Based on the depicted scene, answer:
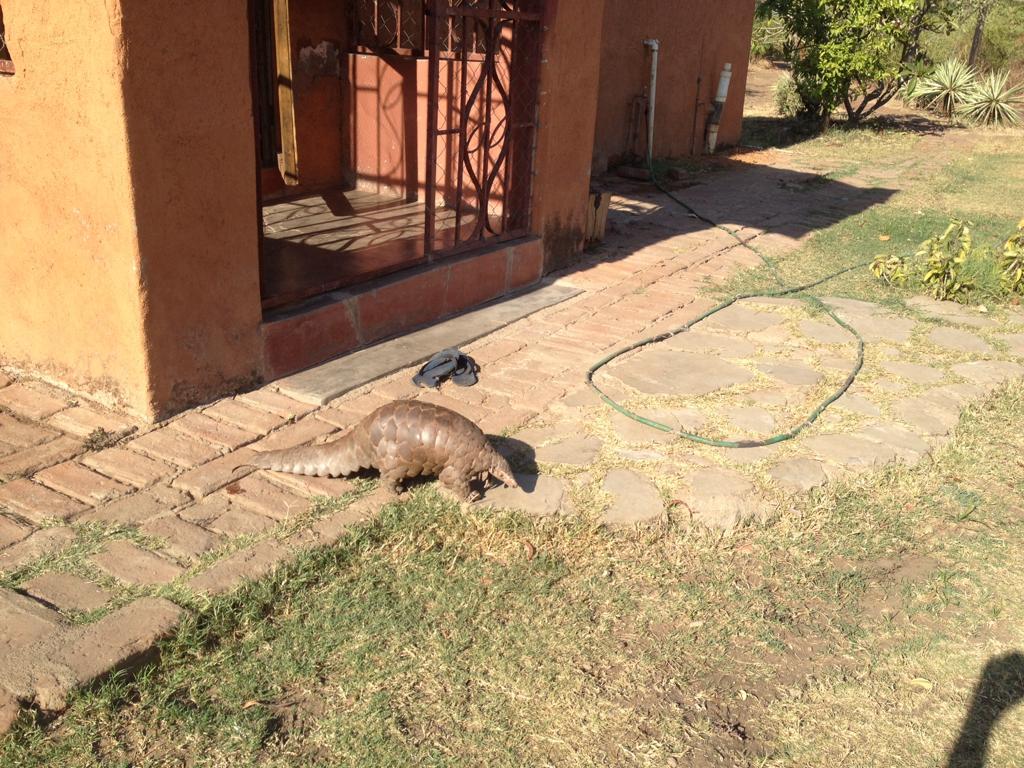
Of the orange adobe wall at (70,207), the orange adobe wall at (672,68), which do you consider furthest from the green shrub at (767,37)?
the orange adobe wall at (70,207)

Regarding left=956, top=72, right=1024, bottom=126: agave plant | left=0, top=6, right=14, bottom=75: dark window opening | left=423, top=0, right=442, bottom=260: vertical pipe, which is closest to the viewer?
left=0, top=6, right=14, bottom=75: dark window opening

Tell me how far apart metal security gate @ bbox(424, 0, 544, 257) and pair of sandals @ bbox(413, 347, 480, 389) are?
1136mm

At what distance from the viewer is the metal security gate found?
5980 millimetres

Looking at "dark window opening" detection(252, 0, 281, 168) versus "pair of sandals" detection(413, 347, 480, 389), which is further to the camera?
"dark window opening" detection(252, 0, 281, 168)

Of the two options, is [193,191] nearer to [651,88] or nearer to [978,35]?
[651,88]

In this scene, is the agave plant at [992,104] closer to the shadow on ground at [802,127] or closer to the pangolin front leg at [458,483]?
the shadow on ground at [802,127]

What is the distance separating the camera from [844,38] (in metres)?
15.3

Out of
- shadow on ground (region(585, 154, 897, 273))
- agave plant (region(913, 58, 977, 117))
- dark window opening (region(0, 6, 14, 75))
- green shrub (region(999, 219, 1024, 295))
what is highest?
dark window opening (region(0, 6, 14, 75))

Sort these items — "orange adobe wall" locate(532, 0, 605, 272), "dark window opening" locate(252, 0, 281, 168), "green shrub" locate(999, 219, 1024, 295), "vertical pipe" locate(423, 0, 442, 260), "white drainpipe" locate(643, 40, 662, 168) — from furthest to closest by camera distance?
1. "white drainpipe" locate(643, 40, 662, 168)
2. "dark window opening" locate(252, 0, 281, 168)
3. "green shrub" locate(999, 219, 1024, 295)
4. "orange adobe wall" locate(532, 0, 605, 272)
5. "vertical pipe" locate(423, 0, 442, 260)

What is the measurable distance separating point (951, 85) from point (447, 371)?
57.8 ft

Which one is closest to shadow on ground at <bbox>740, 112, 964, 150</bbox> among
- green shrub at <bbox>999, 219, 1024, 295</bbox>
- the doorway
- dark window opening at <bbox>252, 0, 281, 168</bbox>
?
green shrub at <bbox>999, 219, 1024, 295</bbox>

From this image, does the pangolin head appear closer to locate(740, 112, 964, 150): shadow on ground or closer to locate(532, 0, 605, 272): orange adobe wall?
locate(532, 0, 605, 272): orange adobe wall

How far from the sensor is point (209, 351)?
4.49 meters

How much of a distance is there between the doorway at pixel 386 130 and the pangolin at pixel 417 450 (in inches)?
78.2
